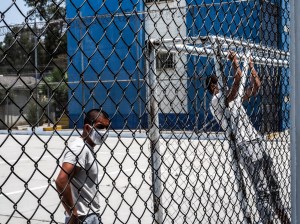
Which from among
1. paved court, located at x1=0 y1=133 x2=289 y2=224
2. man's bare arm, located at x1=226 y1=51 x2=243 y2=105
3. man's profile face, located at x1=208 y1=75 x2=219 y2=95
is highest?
man's bare arm, located at x1=226 y1=51 x2=243 y2=105

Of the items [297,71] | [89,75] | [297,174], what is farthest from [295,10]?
[89,75]

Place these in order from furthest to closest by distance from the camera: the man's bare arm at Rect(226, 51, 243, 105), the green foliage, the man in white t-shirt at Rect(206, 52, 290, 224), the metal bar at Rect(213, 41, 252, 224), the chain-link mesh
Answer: the man in white t-shirt at Rect(206, 52, 290, 224) < the metal bar at Rect(213, 41, 252, 224) < the man's bare arm at Rect(226, 51, 243, 105) < the chain-link mesh < the green foliage

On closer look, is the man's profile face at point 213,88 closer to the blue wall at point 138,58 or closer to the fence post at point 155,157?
the blue wall at point 138,58

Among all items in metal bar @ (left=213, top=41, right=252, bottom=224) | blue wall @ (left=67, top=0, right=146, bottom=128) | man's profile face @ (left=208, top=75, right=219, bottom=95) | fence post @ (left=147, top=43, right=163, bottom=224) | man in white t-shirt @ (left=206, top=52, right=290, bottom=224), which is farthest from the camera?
man's profile face @ (left=208, top=75, right=219, bottom=95)

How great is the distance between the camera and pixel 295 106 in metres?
2.35

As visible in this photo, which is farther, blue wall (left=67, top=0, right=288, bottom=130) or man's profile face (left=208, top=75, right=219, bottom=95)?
man's profile face (left=208, top=75, right=219, bottom=95)

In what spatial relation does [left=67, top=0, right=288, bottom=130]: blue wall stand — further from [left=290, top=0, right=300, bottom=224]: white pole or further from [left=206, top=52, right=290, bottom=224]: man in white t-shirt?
[left=290, top=0, right=300, bottom=224]: white pole

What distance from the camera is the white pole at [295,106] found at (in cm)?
230

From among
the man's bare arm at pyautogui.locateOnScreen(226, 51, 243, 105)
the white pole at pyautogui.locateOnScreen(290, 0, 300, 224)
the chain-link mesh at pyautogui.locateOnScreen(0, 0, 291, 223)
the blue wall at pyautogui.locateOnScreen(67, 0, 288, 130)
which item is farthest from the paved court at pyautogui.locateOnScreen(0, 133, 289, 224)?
the white pole at pyautogui.locateOnScreen(290, 0, 300, 224)

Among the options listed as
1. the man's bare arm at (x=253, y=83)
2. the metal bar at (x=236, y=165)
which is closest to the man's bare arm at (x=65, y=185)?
the metal bar at (x=236, y=165)

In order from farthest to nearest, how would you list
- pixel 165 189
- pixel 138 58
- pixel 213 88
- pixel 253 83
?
pixel 138 58, pixel 213 88, pixel 253 83, pixel 165 189

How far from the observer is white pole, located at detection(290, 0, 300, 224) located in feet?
7.55

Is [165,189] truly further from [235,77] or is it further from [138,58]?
[138,58]

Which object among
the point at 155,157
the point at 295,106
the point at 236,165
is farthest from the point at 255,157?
the point at 295,106
